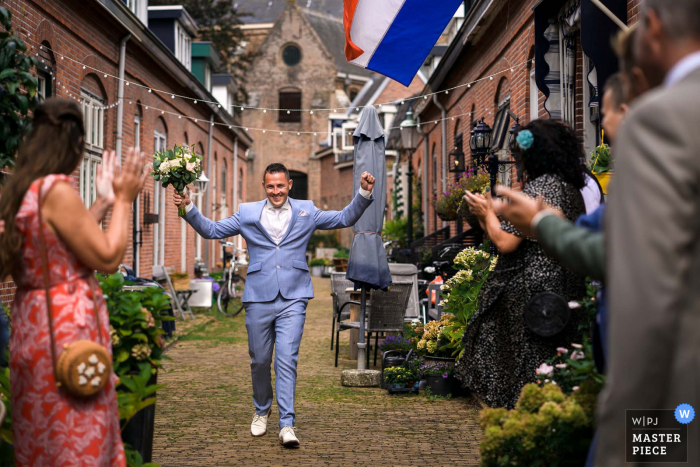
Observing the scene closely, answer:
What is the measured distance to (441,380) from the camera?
23.7 ft

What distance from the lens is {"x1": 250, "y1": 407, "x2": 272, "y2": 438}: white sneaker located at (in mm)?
5750

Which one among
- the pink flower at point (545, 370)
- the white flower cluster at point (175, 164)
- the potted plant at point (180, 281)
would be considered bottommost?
the potted plant at point (180, 281)

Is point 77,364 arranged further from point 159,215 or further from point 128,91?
point 159,215

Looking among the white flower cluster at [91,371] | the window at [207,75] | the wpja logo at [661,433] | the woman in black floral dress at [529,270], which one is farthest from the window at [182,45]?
the wpja logo at [661,433]

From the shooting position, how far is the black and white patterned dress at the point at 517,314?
3719mm

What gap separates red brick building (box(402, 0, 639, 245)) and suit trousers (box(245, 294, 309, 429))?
8.53 feet

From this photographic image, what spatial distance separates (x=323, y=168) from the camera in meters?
42.0

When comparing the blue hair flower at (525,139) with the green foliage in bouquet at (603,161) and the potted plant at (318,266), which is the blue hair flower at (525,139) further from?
the potted plant at (318,266)

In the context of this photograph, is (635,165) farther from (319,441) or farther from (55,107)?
(319,441)

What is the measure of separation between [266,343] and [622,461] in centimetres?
415

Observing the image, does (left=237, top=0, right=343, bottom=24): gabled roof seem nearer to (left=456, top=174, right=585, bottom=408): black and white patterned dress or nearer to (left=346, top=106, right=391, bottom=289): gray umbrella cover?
(left=346, top=106, right=391, bottom=289): gray umbrella cover

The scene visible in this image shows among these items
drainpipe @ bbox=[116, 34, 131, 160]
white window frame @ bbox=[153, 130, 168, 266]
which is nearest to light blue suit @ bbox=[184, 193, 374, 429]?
drainpipe @ bbox=[116, 34, 131, 160]

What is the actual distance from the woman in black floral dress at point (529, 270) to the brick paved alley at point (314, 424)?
1.25 metres

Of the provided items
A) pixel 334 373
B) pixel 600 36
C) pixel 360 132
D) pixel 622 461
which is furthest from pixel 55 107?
pixel 334 373
